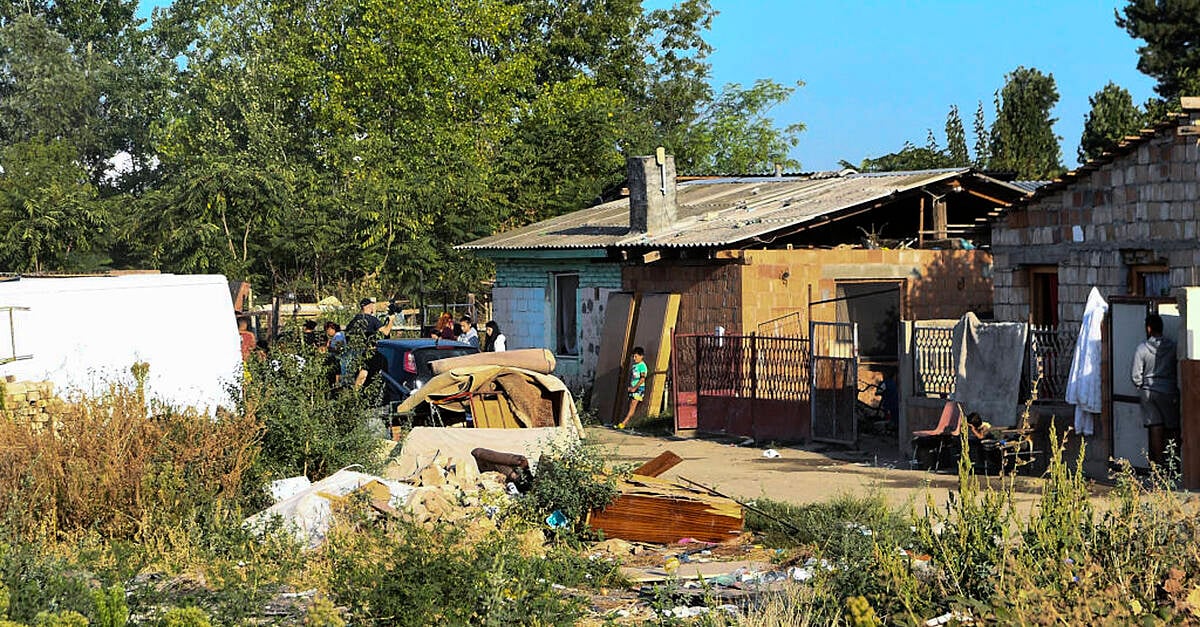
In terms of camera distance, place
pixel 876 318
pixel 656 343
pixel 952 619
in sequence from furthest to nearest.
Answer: pixel 656 343 < pixel 876 318 < pixel 952 619

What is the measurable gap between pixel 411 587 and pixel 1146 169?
10877 millimetres

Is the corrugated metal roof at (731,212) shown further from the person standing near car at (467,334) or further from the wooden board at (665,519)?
the wooden board at (665,519)

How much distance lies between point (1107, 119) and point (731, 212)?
830 inches

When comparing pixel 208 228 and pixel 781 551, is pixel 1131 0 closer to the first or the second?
pixel 208 228

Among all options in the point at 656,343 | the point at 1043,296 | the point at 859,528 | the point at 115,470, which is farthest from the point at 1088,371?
the point at 115,470

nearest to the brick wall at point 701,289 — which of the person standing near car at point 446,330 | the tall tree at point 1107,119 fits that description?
the person standing near car at point 446,330

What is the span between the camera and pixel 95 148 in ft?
236

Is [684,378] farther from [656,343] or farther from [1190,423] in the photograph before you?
[1190,423]

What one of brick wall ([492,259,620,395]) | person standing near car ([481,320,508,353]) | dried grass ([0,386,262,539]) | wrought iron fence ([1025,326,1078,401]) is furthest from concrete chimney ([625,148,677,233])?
dried grass ([0,386,262,539])

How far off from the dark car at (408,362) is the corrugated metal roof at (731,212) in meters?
4.37

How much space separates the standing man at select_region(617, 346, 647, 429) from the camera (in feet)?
71.4

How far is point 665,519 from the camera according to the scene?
11664 mm

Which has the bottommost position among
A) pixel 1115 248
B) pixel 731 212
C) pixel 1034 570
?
pixel 1034 570

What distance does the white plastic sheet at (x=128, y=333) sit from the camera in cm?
1335
